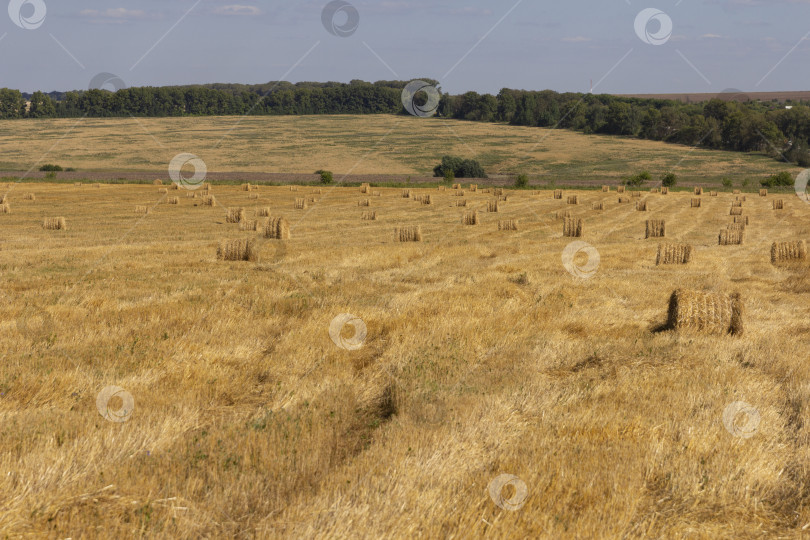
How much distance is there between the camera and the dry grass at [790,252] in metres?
20.5

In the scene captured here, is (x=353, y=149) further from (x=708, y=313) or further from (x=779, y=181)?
(x=708, y=313)

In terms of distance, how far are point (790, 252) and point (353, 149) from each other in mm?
105857

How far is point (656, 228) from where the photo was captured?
28.8 metres

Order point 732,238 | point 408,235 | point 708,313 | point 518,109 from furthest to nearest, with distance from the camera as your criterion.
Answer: point 518,109, point 408,235, point 732,238, point 708,313

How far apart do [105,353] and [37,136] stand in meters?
144

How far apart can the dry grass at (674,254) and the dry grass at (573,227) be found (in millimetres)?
8189

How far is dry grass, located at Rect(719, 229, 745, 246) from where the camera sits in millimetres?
26203

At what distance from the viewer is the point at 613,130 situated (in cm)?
14575

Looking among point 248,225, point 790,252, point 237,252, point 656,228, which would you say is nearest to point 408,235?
point 248,225

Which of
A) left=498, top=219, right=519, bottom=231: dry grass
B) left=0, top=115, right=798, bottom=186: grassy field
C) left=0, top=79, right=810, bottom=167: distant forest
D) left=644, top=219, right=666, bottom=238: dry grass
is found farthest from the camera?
left=0, top=79, right=810, bottom=167: distant forest

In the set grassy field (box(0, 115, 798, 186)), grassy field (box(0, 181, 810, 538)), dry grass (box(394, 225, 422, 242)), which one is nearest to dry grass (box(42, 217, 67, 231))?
grassy field (box(0, 181, 810, 538))

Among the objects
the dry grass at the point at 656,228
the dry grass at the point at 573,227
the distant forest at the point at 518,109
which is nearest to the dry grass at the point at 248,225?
the dry grass at the point at 573,227

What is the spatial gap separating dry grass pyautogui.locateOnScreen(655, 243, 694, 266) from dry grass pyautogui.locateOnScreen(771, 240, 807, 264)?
2.88 meters

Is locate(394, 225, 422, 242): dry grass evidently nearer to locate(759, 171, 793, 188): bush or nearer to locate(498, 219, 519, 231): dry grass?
locate(498, 219, 519, 231): dry grass
